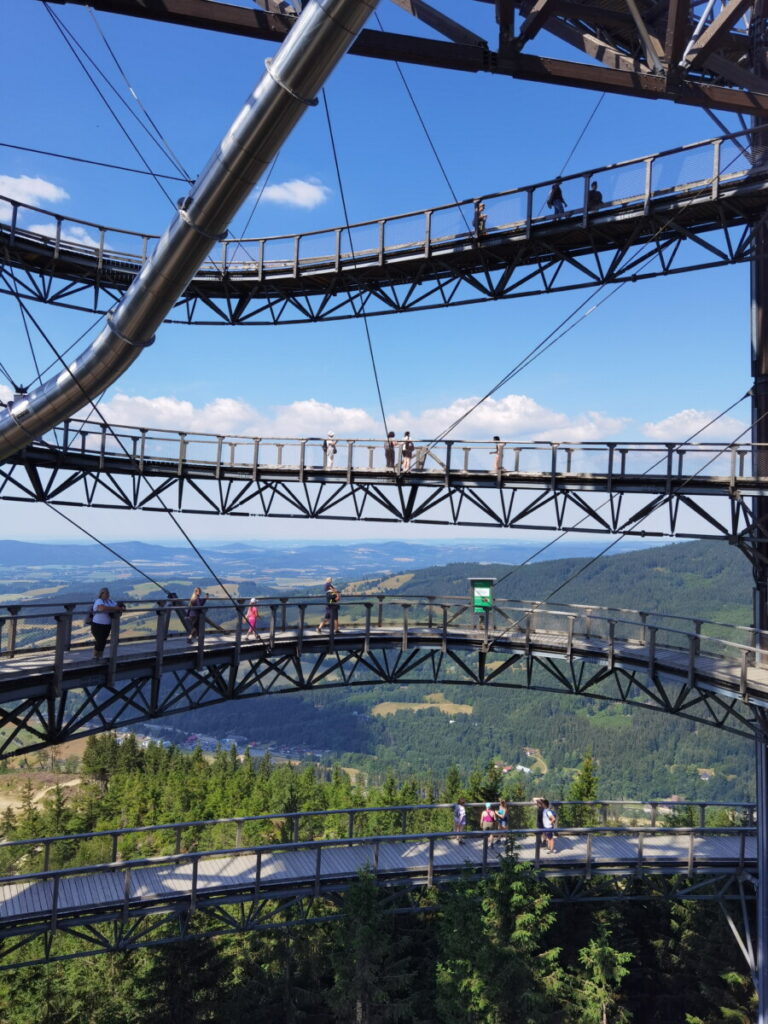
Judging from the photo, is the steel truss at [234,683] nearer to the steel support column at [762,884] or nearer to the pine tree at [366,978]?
the steel support column at [762,884]

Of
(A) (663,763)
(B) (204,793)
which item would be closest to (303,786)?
(B) (204,793)

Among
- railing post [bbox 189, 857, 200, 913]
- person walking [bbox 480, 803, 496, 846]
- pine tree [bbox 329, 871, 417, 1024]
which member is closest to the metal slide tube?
railing post [bbox 189, 857, 200, 913]

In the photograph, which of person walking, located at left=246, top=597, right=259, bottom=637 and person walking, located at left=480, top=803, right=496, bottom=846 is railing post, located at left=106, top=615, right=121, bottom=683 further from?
person walking, located at left=480, top=803, right=496, bottom=846

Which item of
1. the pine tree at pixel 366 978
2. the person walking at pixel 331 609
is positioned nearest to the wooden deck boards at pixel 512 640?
the person walking at pixel 331 609

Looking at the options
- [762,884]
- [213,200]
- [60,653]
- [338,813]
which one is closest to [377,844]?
[338,813]

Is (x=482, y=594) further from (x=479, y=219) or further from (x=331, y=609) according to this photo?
(x=479, y=219)
